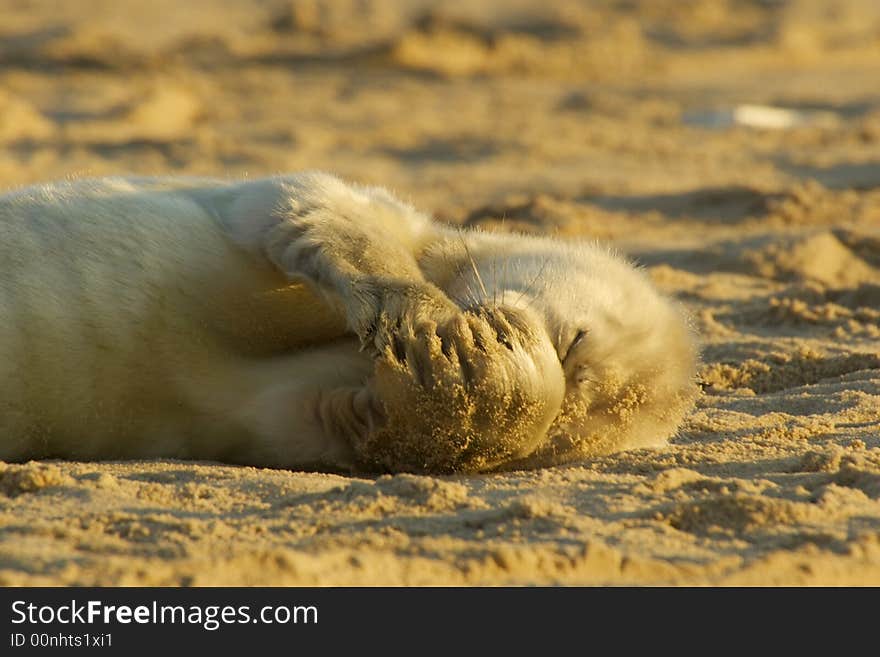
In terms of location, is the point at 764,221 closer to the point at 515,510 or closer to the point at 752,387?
the point at 752,387

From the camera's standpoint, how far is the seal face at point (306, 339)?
337 cm

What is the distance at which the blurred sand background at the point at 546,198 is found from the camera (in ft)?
9.71

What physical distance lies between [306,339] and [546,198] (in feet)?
17.6

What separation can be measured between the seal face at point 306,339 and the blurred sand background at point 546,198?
14 cm

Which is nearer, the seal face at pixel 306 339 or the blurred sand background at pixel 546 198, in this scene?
the blurred sand background at pixel 546 198

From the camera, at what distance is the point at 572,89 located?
15.1m

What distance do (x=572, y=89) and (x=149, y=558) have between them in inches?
507

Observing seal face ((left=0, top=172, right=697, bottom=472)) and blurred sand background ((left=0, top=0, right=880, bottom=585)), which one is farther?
seal face ((left=0, top=172, right=697, bottom=472))

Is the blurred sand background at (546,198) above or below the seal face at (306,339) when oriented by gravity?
below

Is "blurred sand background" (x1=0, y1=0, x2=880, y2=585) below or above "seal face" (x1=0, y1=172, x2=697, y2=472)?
below

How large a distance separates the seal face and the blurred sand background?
137mm

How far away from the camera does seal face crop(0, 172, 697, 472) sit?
11.1 feet

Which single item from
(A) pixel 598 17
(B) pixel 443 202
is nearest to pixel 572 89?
(A) pixel 598 17

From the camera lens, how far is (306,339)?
386 centimetres
